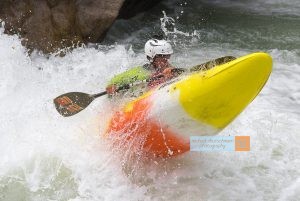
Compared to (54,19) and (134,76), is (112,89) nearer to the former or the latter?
(134,76)

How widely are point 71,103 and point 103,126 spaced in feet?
1.56

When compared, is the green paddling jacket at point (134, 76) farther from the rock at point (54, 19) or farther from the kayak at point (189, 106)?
the rock at point (54, 19)

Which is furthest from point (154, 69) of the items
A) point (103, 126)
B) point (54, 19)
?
point (54, 19)

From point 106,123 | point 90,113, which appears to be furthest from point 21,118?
point 106,123

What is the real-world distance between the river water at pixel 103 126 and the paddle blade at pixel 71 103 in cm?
26

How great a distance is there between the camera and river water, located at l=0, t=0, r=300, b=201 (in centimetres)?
461

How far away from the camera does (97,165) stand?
495 centimetres

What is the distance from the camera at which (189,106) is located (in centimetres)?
434

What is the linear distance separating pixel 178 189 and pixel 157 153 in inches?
17.4

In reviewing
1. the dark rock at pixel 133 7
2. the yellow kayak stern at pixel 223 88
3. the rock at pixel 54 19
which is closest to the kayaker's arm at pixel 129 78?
the yellow kayak stern at pixel 223 88

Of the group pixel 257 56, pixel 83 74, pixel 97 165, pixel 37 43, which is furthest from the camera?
pixel 37 43

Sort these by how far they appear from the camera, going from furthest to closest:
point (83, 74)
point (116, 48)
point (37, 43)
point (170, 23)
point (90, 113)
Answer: point (170, 23)
point (116, 48)
point (37, 43)
point (83, 74)
point (90, 113)

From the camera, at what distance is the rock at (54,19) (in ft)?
24.5

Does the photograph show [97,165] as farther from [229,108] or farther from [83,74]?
[83,74]
